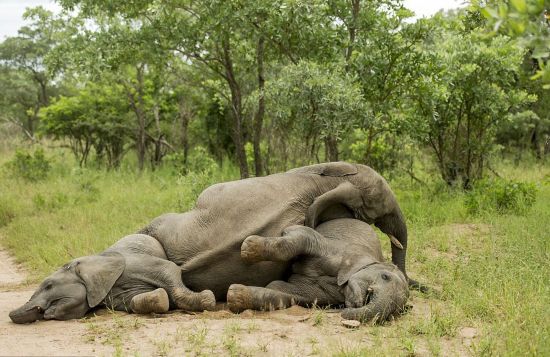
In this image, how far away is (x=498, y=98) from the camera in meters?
10.8

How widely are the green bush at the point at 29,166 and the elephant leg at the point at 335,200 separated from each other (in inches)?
426

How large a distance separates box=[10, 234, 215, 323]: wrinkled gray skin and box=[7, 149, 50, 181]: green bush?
1044cm

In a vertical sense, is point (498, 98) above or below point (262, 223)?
above

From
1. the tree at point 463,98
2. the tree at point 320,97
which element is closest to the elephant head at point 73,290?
the tree at point 320,97

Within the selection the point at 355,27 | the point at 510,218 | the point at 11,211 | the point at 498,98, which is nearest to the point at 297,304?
the point at 510,218

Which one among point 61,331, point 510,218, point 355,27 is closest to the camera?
point 61,331

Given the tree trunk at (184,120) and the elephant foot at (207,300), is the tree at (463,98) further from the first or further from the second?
the tree trunk at (184,120)

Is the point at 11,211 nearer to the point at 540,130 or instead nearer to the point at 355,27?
the point at 355,27

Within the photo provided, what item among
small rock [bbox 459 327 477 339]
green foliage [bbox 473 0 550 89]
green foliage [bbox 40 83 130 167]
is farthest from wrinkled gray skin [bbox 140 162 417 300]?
green foliage [bbox 40 83 130 167]

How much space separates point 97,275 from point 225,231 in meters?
1.01

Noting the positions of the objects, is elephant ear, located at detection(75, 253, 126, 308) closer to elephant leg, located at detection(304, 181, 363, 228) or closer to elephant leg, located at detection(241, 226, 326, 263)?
elephant leg, located at detection(241, 226, 326, 263)

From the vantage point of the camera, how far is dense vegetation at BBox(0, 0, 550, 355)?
5609 millimetres

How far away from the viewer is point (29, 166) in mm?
15180

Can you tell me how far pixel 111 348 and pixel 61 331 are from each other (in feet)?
1.94
